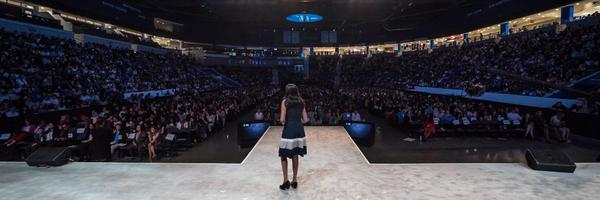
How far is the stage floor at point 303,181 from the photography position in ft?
13.1

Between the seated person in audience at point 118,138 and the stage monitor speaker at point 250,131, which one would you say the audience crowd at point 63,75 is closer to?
the seated person in audience at point 118,138

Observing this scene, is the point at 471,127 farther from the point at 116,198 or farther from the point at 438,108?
the point at 116,198

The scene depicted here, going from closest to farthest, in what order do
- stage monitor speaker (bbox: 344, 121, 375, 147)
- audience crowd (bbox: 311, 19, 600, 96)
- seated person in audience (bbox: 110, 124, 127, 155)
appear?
seated person in audience (bbox: 110, 124, 127, 155) < stage monitor speaker (bbox: 344, 121, 375, 147) < audience crowd (bbox: 311, 19, 600, 96)

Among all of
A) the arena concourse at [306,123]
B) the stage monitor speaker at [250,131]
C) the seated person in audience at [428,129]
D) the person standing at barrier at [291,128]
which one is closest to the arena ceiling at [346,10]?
the arena concourse at [306,123]

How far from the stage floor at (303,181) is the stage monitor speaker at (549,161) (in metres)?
0.14

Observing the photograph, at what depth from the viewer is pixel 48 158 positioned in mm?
5227

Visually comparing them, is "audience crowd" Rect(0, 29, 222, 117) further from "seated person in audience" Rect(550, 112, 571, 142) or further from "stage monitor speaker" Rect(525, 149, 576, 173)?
"seated person in audience" Rect(550, 112, 571, 142)

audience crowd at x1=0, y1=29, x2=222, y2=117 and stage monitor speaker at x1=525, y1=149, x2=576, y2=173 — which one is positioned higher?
audience crowd at x1=0, y1=29, x2=222, y2=117

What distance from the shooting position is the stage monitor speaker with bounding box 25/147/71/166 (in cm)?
520

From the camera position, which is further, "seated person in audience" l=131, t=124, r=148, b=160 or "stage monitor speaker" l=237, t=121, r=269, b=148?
"stage monitor speaker" l=237, t=121, r=269, b=148

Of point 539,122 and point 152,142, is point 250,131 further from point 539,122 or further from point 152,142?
point 539,122

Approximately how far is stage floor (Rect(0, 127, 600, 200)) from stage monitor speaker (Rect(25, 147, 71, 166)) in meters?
0.13

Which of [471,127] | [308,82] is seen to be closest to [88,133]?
[471,127]

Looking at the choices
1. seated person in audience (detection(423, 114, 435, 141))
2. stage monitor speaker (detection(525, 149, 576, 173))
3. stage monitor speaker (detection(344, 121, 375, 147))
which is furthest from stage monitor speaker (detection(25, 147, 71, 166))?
seated person in audience (detection(423, 114, 435, 141))
